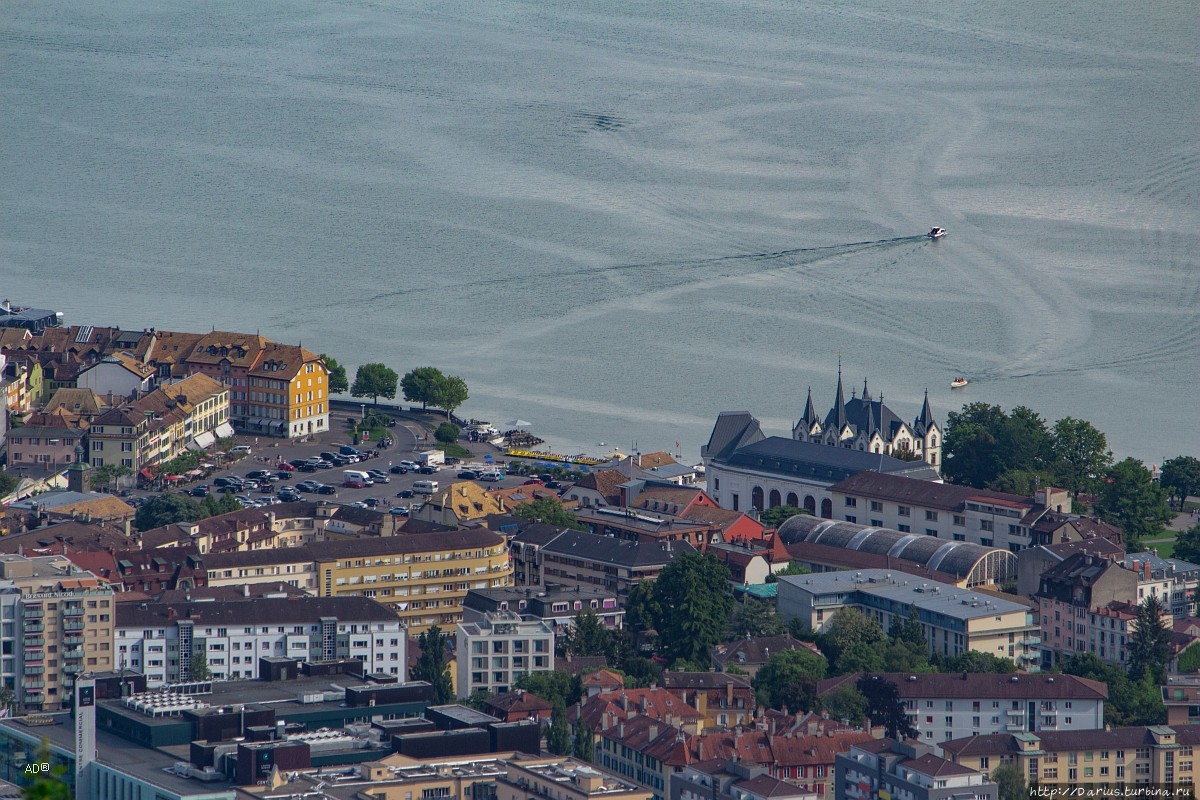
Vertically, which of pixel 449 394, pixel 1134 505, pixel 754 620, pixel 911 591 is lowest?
pixel 754 620

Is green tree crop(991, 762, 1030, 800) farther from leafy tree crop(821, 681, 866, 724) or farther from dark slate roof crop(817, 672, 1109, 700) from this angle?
dark slate roof crop(817, 672, 1109, 700)

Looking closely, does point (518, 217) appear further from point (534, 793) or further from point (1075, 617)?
point (534, 793)

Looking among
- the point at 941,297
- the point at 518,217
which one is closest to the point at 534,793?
the point at 941,297

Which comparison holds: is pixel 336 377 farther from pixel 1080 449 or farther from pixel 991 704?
pixel 991 704

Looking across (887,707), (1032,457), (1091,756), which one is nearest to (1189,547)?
(1032,457)

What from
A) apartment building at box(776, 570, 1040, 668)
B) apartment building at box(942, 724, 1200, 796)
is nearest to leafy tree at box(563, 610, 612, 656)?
apartment building at box(776, 570, 1040, 668)

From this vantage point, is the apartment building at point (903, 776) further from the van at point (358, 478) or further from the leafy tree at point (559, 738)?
the van at point (358, 478)

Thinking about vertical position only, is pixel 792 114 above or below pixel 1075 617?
above
